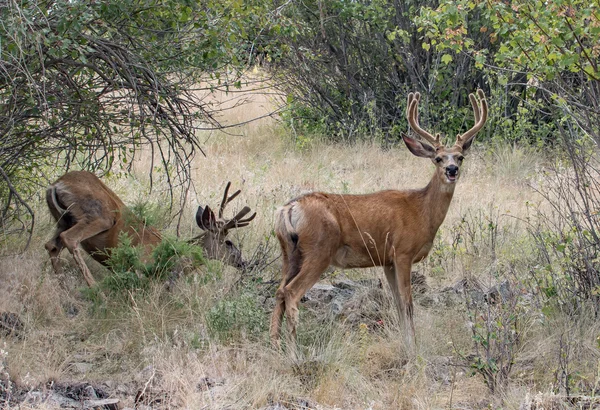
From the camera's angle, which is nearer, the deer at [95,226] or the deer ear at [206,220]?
the deer at [95,226]

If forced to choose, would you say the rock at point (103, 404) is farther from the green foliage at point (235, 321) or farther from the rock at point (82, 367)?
the green foliage at point (235, 321)

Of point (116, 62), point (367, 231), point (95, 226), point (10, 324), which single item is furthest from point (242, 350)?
point (116, 62)

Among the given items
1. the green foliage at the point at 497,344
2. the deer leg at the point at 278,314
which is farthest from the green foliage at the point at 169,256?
the green foliage at the point at 497,344

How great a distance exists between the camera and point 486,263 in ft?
27.2

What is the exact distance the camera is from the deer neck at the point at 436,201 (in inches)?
285

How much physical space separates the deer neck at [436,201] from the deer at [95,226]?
1897mm

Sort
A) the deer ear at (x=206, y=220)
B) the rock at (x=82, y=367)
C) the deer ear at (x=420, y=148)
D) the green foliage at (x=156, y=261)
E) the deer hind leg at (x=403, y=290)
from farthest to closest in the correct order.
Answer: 1. the deer ear at (x=206, y=220)
2. the green foliage at (x=156, y=261)
3. the deer ear at (x=420, y=148)
4. the deer hind leg at (x=403, y=290)
5. the rock at (x=82, y=367)

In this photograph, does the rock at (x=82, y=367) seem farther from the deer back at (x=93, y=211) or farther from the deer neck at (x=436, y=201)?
the deer neck at (x=436, y=201)

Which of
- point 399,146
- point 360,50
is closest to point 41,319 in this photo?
point 399,146

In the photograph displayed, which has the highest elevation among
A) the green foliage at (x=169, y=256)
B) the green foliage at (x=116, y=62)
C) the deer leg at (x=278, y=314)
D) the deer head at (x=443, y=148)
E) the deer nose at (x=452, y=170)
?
the green foliage at (x=116, y=62)

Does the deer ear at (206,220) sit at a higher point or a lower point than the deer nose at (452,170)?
lower

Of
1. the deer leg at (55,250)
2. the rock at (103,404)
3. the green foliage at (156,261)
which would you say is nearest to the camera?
the rock at (103,404)

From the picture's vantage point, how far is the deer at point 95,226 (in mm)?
8031

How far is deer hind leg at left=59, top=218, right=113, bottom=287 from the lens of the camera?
311 inches
